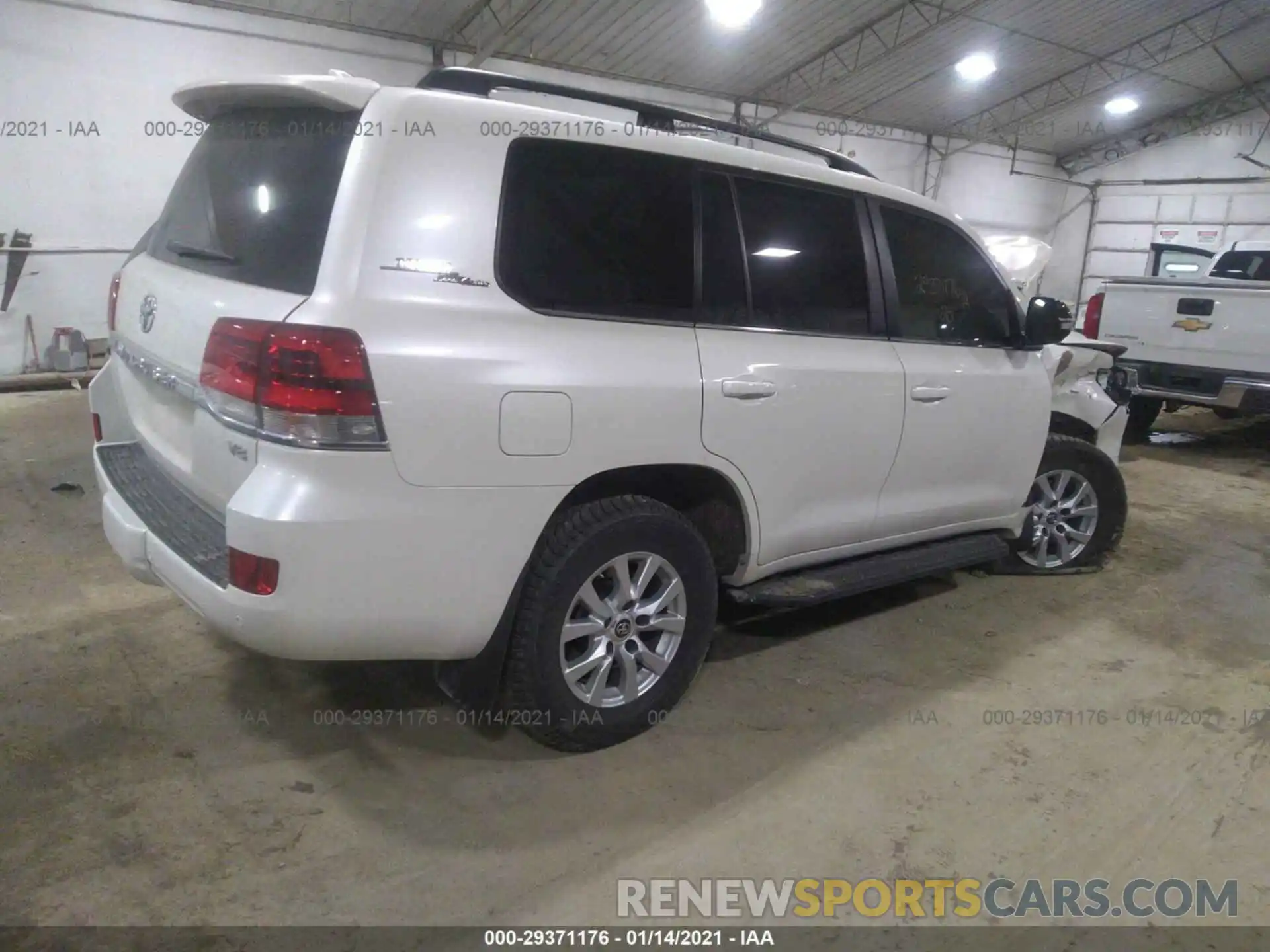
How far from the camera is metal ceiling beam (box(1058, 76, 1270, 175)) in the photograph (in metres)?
17.0

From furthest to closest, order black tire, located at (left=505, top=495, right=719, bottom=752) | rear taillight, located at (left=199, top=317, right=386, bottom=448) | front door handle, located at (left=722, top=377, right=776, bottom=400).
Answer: front door handle, located at (left=722, top=377, right=776, bottom=400) < black tire, located at (left=505, top=495, right=719, bottom=752) < rear taillight, located at (left=199, top=317, right=386, bottom=448)

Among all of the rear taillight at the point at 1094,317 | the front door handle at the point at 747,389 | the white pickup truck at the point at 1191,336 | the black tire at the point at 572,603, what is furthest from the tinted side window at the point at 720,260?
the rear taillight at the point at 1094,317

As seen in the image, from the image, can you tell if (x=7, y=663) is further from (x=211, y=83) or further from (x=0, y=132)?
(x=0, y=132)

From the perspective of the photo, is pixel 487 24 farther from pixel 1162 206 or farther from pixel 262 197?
pixel 1162 206

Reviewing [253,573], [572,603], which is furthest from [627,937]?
[253,573]

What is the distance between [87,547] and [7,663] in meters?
1.16

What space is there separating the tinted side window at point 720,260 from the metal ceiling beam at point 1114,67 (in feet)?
48.0

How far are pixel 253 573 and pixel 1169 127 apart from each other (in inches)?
862

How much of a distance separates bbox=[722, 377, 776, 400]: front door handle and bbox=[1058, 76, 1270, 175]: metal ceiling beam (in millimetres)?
19467

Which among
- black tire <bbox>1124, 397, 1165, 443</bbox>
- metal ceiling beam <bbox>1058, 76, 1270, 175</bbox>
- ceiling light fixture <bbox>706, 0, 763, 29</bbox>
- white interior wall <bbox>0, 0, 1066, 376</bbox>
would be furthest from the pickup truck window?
metal ceiling beam <bbox>1058, 76, 1270, 175</bbox>

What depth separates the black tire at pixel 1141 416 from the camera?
7977 mm

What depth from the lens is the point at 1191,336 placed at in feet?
23.4

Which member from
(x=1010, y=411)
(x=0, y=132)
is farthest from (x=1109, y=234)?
(x=0, y=132)

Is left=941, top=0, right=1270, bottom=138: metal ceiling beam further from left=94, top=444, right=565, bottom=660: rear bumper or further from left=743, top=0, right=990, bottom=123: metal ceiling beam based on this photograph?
left=94, top=444, right=565, bottom=660: rear bumper
